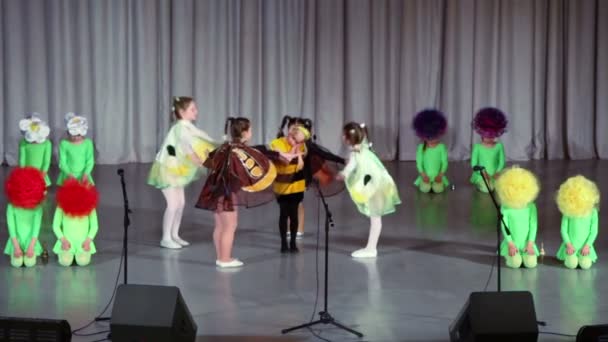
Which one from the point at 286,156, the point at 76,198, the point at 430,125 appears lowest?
the point at 76,198

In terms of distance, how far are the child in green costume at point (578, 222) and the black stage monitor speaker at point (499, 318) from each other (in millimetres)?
2238

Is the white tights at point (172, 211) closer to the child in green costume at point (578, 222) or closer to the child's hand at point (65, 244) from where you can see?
the child's hand at point (65, 244)

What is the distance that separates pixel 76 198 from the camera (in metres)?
6.98

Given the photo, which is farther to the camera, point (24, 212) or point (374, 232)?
point (374, 232)

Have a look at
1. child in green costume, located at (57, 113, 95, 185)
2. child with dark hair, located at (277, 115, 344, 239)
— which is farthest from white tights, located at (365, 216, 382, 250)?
child in green costume, located at (57, 113, 95, 185)

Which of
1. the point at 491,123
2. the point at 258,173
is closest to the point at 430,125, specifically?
the point at 491,123

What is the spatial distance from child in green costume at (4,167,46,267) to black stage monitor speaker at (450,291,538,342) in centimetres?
340

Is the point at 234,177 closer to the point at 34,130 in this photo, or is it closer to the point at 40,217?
the point at 40,217

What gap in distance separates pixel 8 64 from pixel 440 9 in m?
5.76

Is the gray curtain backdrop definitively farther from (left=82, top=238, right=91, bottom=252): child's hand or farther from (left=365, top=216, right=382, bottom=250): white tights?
(left=365, top=216, right=382, bottom=250): white tights

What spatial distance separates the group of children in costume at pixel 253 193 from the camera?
7016 millimetres

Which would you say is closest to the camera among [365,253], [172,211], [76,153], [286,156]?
[286,156]

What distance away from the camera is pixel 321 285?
6.74 metres

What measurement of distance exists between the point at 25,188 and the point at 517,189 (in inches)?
136
